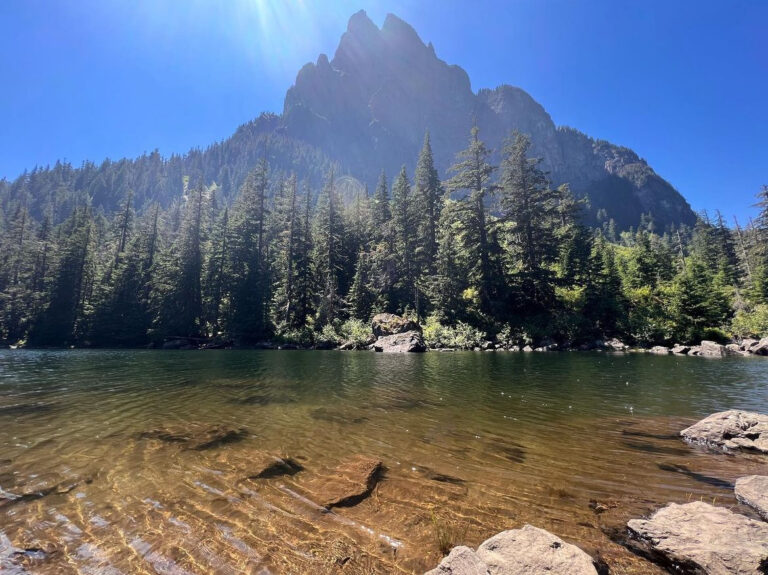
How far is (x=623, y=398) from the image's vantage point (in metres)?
12.0

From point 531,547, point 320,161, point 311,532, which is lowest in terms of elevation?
point 311,532

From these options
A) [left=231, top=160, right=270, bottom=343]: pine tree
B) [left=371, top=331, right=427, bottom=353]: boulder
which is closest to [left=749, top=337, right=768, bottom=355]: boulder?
[left=371, top=331, right=427, bottom=353]: boulder

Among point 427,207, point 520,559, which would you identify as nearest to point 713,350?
point 427,207

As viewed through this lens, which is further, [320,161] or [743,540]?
[320,161]

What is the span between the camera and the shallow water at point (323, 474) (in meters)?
3.86

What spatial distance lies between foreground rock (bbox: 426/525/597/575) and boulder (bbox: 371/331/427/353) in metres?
31.1

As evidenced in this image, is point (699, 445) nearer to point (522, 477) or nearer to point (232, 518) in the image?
point (522, 477)

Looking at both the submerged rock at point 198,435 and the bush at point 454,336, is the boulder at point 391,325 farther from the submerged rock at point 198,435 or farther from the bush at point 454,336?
the submerged rock at point 198,435

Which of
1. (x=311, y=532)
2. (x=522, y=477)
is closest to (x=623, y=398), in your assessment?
(x=522, y=477)

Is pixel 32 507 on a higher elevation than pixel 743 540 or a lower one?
lower

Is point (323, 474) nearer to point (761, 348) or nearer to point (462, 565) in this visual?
point (462, 565)

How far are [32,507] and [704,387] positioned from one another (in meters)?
19.7

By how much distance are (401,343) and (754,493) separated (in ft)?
103

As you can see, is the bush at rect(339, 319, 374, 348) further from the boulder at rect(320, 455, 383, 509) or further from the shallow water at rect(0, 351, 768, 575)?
the boulder at rect(320, 455, 383, 509)
